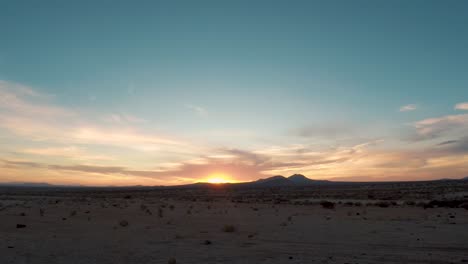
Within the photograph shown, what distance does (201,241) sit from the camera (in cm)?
1694

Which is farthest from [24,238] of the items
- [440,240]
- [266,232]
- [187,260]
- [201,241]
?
[440,240]

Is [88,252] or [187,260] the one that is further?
[88,252]

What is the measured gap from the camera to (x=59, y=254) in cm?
1404

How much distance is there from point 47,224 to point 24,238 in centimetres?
626

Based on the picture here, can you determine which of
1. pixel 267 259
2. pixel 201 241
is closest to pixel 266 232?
pixel 201 241

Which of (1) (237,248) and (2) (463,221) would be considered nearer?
(1) (237,248)

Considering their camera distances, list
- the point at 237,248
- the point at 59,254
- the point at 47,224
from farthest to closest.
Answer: the point at 47,224 < the point at 237,248 < the point at 59,254

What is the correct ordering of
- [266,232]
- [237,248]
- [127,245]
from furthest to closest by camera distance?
[266,232] → [127,245] → [237,248]

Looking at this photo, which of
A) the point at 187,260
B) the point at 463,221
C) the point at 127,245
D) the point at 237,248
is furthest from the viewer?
the point at 463,221

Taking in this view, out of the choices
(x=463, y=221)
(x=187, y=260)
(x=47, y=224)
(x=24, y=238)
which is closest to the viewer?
(x=187, y=260)

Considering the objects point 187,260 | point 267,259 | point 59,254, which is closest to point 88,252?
point 59,254

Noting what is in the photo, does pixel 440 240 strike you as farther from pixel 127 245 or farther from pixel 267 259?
pixel 127 245

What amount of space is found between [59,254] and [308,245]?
8.74 meters

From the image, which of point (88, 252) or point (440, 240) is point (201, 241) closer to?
point (88, 252)
